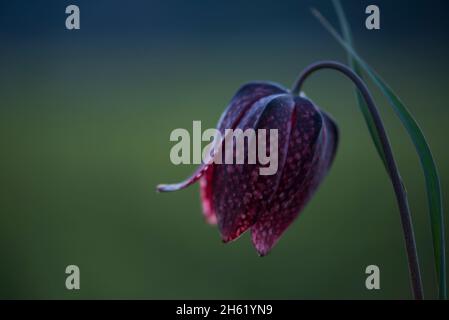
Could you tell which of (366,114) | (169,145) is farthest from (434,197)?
(169,145)

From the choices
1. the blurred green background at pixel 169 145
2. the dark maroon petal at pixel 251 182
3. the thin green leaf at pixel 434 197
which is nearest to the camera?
the thin green leaf at pixel 434 197

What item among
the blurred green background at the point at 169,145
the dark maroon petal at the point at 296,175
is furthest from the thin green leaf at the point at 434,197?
the blurred green background at the point at 169,145

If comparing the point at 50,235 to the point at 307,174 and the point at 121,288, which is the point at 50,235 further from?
the point at 307,174

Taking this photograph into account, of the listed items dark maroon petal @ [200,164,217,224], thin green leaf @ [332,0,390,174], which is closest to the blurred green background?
thin green leaf @ [332,0,390,174]

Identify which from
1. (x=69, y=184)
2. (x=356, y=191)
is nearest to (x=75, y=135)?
(x=69, y=184)

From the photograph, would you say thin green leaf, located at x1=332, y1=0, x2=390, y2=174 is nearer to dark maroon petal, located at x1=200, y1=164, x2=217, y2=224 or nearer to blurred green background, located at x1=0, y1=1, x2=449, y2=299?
dark maroon petal, located at x1=200, y1=164, x2=217, y2=224

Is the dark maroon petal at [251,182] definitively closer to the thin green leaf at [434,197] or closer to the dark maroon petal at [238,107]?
the dark maroon petal at [238,107]
